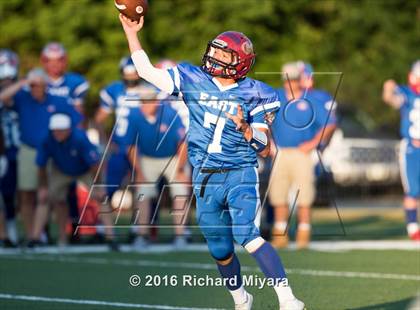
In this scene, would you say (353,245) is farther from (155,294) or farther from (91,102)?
(91,102)

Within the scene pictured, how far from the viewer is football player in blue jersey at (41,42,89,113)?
13.5m

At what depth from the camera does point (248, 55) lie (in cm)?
763

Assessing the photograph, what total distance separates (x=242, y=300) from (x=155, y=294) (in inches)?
59.7

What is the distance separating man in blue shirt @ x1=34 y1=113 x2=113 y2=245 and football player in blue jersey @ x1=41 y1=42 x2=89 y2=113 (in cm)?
77

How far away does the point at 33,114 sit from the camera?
13.2 meters

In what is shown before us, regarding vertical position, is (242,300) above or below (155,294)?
above

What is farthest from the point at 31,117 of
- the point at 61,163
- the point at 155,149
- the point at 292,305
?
the point at 292,305

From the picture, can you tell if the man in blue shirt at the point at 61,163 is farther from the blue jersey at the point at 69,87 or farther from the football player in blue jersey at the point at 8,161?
the blue jersey at the point at 69,87

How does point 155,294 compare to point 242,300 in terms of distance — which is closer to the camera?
point 242,300

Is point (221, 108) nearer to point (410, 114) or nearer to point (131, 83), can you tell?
point (131, 83)

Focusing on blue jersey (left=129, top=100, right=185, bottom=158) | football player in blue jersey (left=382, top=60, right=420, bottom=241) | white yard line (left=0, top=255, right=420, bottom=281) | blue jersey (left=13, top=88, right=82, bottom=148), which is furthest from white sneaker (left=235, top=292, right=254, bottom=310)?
football player in blue jersey (left=382, top=60, right=420, bottom=241)

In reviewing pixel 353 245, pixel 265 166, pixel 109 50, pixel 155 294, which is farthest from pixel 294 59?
pixel 155 294

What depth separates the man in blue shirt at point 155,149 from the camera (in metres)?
12.9

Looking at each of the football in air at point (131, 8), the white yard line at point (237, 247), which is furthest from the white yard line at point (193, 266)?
the football in air at point (131, 8)
